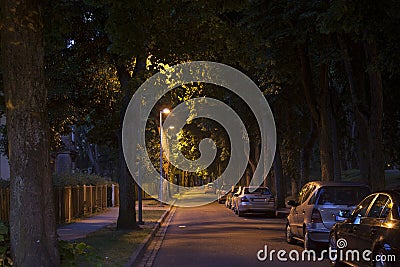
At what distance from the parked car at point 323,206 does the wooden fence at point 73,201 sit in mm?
8888

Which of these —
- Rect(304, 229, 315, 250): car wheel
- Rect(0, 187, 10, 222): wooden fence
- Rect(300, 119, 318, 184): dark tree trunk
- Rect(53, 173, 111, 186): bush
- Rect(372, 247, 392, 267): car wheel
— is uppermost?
Rect(300, 119, 318, 184): dark tree trunk

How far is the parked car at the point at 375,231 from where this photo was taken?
8891mm

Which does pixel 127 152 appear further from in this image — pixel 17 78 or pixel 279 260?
pixel 17 78

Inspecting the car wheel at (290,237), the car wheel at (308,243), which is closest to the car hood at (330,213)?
the car wheel at (308,243)

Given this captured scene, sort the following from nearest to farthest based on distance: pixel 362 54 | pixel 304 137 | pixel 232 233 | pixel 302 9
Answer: pixel 302 9 → pixel 232 233 → pixel 362 54 → pixel 304 137

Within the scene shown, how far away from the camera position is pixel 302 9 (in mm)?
20406

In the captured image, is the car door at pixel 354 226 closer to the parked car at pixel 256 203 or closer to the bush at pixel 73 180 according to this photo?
the bush at pixel 73 180

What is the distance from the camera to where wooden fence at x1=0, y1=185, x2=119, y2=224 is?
1958cm

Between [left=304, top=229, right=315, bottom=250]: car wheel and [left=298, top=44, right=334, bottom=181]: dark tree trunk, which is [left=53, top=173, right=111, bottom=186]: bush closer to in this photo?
[left=298, top=44, right=334, bottom=181]: dark tree trunk

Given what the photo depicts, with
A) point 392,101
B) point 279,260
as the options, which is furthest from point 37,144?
point 392,101

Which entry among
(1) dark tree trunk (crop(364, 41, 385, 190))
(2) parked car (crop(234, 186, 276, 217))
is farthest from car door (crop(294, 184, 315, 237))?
(2) parked car (crop(234, 186, 276, 217))

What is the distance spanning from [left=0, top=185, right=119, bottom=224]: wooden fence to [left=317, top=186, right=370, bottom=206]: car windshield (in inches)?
370

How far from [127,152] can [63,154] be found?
3323 cm

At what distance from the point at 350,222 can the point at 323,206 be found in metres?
3.81
